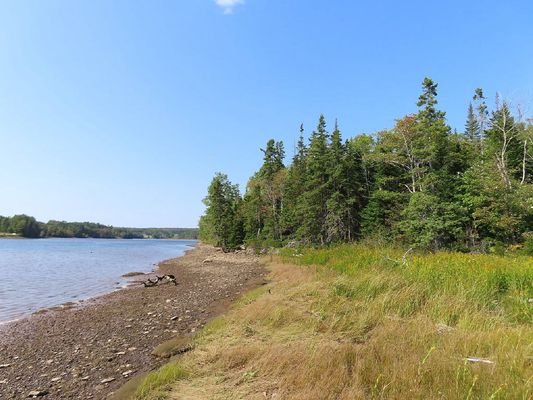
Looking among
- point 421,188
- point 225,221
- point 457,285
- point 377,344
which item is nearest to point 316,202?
point 421,188

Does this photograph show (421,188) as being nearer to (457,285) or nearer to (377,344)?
(457,285)

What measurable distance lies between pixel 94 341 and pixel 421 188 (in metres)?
28.8

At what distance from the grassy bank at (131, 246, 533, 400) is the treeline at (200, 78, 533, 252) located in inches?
659

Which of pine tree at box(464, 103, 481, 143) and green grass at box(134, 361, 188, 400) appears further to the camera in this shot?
pine tree at box(464, 103, 481, 143)

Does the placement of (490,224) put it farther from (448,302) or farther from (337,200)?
(448,302)

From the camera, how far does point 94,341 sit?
927 cm

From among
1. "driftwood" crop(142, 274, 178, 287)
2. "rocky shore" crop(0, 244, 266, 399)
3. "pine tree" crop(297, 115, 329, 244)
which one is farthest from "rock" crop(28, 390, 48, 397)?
"pine tree" crop(297, 115, 329, 244)

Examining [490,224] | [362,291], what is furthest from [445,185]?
[362,291]

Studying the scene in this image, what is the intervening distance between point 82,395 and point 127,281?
20.8 m

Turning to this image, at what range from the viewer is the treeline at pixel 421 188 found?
2767cm

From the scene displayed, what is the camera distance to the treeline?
90.8 ft

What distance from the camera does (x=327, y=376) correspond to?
4.08 meters

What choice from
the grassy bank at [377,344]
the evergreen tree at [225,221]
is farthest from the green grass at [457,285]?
the evergreen tree at [225,221]

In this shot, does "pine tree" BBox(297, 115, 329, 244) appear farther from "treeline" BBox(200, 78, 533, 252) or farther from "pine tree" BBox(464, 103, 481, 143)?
"pine tree" BBox(464, 103, 481, 143)
